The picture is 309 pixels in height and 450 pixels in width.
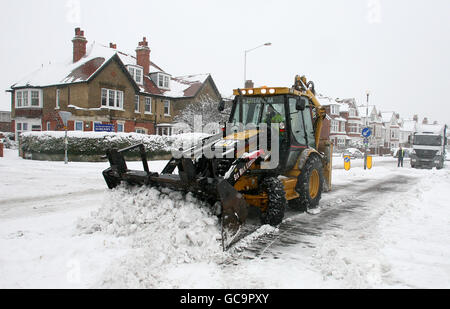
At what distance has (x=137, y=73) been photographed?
1220 inches

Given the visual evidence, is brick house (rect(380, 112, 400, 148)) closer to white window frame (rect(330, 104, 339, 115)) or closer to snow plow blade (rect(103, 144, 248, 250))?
white window frame (rect(330, 104, 339, 115))

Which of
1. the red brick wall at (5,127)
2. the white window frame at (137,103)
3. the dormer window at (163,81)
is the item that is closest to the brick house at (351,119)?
the dormer window at (163,81)

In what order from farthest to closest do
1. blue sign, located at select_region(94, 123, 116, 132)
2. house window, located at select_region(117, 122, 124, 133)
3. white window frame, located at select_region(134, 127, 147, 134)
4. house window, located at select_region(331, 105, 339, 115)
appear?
house window, located at select_region(331, 105, 339, 115), white window frame, located at select_region(134, 127, 147, 134), house window, located at select_region(117, 122, 124, 133), blue sign, located at select_region(94, 123, 116, 132)

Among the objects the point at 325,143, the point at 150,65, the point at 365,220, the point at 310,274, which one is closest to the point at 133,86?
the point at 150,65

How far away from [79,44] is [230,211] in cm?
2747

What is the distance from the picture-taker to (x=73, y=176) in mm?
12922

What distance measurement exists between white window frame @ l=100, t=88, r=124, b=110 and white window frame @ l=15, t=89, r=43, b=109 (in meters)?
5.43

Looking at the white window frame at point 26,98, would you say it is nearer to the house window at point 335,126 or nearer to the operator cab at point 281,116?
the operator cab at point 281,116

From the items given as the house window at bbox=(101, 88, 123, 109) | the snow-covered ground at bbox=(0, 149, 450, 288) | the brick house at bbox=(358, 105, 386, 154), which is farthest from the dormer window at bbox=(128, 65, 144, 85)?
the brick house at bbox=(358, 105, 386, 154)

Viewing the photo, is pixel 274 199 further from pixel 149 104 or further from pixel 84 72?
pixel 149 104

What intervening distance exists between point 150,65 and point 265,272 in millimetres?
32528

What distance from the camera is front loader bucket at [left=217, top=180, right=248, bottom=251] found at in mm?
4551

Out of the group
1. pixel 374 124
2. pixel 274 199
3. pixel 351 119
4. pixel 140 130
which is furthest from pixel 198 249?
pixel 374 124
